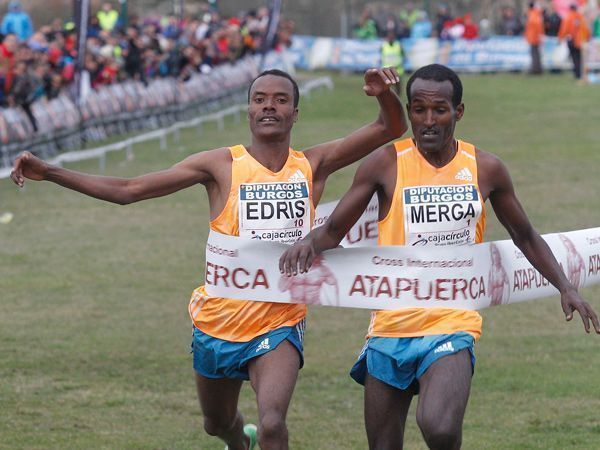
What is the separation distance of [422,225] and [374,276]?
1.61ft

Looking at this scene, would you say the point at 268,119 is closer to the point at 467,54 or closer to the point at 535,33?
the point at 535,33

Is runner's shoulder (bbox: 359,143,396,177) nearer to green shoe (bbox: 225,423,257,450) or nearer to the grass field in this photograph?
green shoe (bbox: 225,423,257,450)

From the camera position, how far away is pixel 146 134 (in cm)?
2867

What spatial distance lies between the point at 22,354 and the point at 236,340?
4809 mm

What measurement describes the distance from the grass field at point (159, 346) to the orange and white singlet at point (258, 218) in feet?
6.02

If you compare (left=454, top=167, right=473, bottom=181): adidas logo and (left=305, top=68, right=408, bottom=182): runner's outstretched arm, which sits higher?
(left=305, top=68, right=408, bottom=182): runner's outstretched arm

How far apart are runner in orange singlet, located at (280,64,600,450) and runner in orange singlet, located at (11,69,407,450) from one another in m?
0.25

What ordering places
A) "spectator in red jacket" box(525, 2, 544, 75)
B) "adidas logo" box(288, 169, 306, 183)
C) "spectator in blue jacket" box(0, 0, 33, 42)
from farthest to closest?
"spectator in red jacket" box(525, 2, 544, 75) < "spectator in blue jacket" box(0, 0, 33, 42) < "adidas logo" box(288, 169, 306, 183)

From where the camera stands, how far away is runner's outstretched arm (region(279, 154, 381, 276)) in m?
7.09

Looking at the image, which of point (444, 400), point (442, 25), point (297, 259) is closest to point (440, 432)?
point (444, 400)

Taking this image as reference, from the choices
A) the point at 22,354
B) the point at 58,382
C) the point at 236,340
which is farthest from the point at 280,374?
the point at 22,354

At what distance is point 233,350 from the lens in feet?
23.9

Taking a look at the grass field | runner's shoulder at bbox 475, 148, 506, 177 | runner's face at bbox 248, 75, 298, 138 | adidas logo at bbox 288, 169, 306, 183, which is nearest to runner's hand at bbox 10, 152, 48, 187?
runner's face at bbox 248, 75, 298, 138

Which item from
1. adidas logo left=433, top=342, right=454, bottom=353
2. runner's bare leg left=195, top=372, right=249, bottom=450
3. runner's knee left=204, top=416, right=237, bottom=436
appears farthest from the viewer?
runner's knee left=204, top=416, right=237, bottom=436
